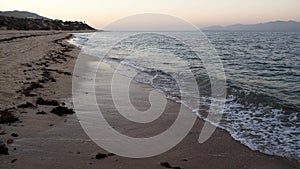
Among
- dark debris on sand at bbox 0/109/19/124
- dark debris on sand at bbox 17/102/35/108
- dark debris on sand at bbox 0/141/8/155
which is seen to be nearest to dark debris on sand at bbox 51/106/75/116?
dark debris on sand at bbox 17/102/35/108

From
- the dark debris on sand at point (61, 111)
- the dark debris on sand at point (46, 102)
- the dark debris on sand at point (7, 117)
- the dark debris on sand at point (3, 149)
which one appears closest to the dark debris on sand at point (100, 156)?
the dark debris on sand at point (3, 149)

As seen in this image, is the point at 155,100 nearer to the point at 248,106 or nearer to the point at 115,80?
the point at 248,106

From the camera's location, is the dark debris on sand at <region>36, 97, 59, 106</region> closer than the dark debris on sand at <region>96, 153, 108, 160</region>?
No

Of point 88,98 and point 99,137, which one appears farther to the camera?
point 88,98

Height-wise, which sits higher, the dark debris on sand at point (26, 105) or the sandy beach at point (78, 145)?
the dark debris on sand at point (26, 105)

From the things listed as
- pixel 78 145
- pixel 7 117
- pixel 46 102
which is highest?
pixel 7 117

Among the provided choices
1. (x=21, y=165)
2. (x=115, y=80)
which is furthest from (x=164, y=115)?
(x=115, y=80)

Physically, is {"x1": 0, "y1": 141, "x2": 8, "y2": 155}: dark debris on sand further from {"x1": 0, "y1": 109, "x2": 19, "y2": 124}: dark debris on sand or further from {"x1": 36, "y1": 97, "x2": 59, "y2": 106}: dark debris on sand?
{"x1": 36, "y1": 97, "x2": 59, "y2": 106}: dark debris on sand

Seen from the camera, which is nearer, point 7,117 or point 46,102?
point 7,117

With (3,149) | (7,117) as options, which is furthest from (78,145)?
(7,117)

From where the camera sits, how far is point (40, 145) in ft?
19.4

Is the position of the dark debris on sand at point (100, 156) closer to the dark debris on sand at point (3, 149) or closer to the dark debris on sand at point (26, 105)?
the dark debris on sand at point (3, 149)

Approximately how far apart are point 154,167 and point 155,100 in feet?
20.1

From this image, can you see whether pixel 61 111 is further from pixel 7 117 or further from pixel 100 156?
pixel 100 156
